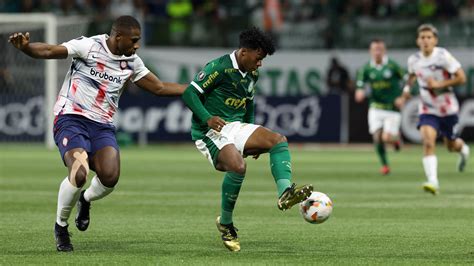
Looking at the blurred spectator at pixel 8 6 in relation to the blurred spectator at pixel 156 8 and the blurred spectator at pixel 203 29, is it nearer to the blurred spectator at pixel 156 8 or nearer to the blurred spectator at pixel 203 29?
the blurred spectator at pixel 156 8

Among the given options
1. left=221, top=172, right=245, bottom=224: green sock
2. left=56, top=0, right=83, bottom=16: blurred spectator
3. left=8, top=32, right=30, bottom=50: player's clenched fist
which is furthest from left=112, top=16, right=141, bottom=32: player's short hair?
left=56, top=0, right=83, bottom=16: blurred spectator

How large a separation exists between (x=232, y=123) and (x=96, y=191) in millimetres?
1387

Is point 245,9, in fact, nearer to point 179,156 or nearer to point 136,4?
point 136,4

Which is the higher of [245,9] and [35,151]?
[245,9]

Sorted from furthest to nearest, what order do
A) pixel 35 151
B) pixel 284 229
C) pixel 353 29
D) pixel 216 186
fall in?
pixel 353 29, pixel 35 151, pixel 216 186, pixel 284 229

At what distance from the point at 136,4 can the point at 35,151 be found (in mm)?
6539

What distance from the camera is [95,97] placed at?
10.5 metres

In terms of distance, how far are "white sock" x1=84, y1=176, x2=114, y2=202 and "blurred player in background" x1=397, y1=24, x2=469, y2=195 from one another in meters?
6.90

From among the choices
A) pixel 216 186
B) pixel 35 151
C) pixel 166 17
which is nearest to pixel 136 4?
pixel 166 17

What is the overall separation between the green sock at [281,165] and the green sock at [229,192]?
33cm

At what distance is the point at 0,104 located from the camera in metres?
31.5

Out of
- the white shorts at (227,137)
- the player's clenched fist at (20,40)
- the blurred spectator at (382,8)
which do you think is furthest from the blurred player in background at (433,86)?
the blurred spectator at (382,8)

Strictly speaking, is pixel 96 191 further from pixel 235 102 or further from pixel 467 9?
pixel 467 9

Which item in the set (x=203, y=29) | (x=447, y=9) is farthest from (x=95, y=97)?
(x=447, y=9)
